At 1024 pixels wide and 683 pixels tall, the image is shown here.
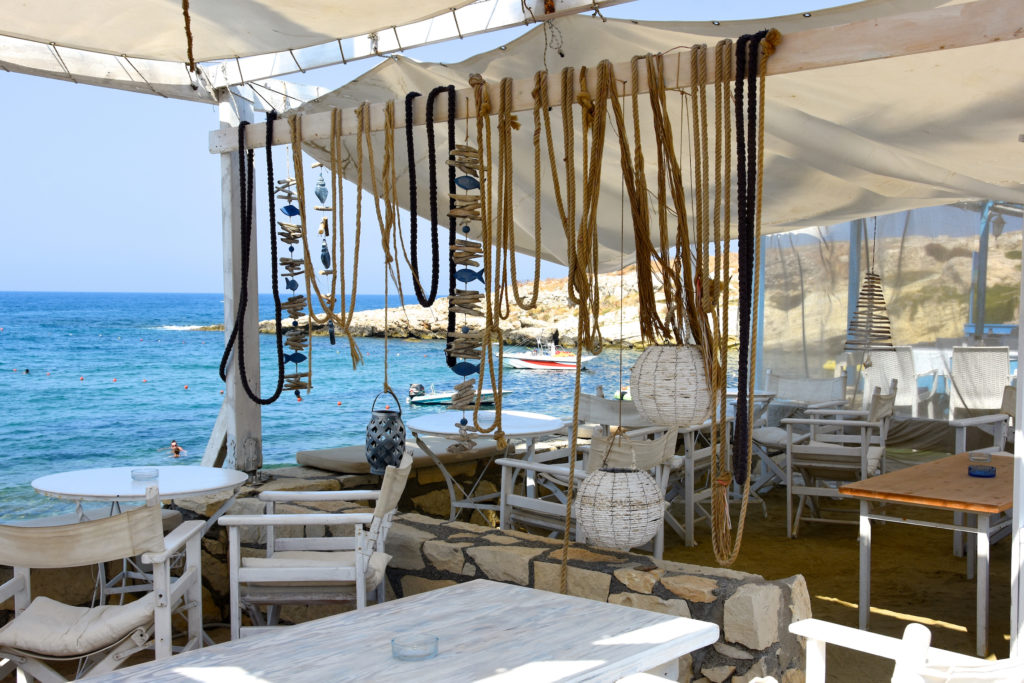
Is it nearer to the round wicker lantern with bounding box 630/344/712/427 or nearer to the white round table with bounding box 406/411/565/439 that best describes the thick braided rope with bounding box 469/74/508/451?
the round wicker lantern with bounding box 630/344/712/427

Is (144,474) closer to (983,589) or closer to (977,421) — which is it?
(983,589)

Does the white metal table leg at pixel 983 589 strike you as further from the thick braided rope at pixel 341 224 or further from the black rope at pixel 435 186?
the thick braided rope at pixel 341 224

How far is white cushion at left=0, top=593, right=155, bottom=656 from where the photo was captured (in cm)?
244

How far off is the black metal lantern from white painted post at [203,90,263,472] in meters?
0.58

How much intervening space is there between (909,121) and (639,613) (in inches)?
76.5

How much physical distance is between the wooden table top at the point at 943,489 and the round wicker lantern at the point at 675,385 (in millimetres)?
1532

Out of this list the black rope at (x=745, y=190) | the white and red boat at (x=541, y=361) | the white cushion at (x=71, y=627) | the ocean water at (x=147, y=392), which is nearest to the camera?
the black rope at (x=745, y=190)

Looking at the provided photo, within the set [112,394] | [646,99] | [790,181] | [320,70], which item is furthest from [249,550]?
[112,394]

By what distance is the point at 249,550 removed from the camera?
3.73m

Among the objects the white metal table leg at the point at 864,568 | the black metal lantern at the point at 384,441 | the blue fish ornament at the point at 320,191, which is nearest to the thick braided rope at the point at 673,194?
the white metal table leg at the point at 864,568

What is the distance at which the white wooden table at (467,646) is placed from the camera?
1.72 m

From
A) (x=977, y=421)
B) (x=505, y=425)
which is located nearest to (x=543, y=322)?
(x=977, y=421)

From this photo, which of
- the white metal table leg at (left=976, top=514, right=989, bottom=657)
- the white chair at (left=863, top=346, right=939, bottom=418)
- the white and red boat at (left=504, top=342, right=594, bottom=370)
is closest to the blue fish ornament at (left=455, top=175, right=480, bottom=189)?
the white metal table leg at (left=976, top=514, right=989, bottom=657)

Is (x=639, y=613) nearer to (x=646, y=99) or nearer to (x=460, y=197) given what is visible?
(x=460, y=197)
